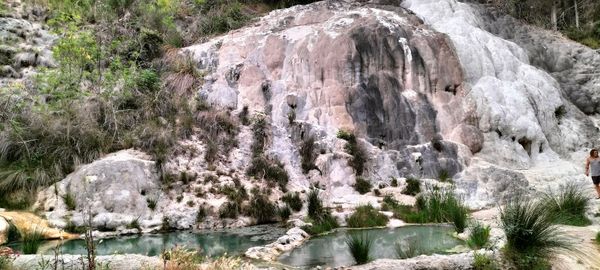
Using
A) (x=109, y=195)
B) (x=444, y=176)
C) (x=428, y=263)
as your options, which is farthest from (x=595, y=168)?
(x=109, y=195)

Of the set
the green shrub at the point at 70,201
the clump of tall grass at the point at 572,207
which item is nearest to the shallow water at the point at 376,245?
the clump of tall grass at the point at 572,207

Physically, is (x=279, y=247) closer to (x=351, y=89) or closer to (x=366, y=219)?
(x=366, y=219)

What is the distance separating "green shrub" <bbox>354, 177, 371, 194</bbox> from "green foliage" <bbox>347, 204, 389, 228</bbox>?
84.0 inches

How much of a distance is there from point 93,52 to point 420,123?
9.37 metres

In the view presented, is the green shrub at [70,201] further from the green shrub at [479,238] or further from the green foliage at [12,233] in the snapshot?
the green shrub at [479,238]

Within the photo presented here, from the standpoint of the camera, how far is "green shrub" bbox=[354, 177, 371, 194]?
42.3 feet

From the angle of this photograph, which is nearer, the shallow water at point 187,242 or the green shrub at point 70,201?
the shallow water at point 187,242

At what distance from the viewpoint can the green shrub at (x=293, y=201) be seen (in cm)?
1191

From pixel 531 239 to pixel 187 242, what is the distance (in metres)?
5.94

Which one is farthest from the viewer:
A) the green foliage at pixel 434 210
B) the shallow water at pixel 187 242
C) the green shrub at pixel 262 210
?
the green shrub at pixel 262 210

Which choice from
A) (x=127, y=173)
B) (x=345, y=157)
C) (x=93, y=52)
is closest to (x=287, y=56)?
(x=345, y=157)

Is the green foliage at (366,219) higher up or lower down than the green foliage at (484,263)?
lower down

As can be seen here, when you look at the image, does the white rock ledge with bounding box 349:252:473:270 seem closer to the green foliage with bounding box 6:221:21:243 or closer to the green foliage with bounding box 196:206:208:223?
the green foliage with bounding box 196:206:208:223

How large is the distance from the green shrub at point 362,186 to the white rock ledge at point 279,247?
3796 millimetres
